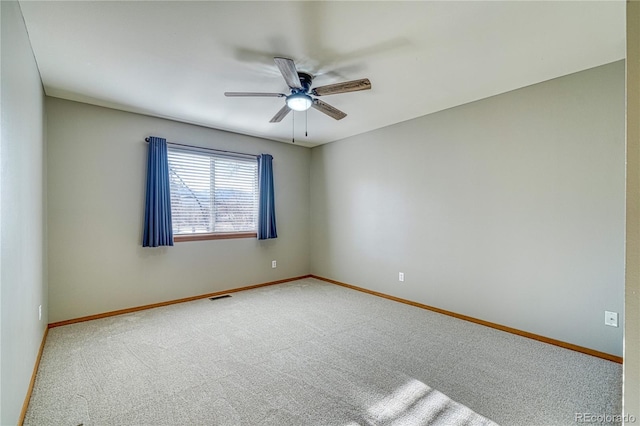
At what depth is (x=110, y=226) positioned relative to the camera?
3.60 metres

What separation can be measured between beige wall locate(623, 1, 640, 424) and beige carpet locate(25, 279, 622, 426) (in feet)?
3.64

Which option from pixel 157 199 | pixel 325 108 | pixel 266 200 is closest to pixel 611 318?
pixel 325 108

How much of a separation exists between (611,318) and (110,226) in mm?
5255

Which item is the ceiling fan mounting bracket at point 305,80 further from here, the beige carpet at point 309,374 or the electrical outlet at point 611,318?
the electrical outlet at point 611,318

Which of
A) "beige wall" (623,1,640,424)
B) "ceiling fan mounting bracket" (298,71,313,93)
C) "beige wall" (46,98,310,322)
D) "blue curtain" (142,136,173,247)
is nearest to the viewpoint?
"beige wall" (623,1,640,424)

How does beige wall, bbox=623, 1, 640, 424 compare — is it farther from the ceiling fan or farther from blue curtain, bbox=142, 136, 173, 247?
blue curtain, bbox=142, 136, 173, 247

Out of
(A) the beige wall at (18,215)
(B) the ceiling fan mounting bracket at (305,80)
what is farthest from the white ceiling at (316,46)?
(A) the beige wall at (18,215)

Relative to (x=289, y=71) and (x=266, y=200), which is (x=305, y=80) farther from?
(x=266, y=200)

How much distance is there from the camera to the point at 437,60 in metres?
2.48

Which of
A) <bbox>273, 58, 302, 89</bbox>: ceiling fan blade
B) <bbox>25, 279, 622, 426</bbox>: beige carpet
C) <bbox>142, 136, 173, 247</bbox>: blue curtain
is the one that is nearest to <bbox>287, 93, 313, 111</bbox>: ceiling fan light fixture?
<bbox>273, 58, 302, 89</bbox>: ceiling fan blade

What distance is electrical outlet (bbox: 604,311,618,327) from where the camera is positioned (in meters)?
2.48

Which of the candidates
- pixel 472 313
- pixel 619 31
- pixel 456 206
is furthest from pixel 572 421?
pixel 619 31

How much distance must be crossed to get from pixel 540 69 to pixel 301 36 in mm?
2180

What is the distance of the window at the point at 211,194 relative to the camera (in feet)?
13.5
